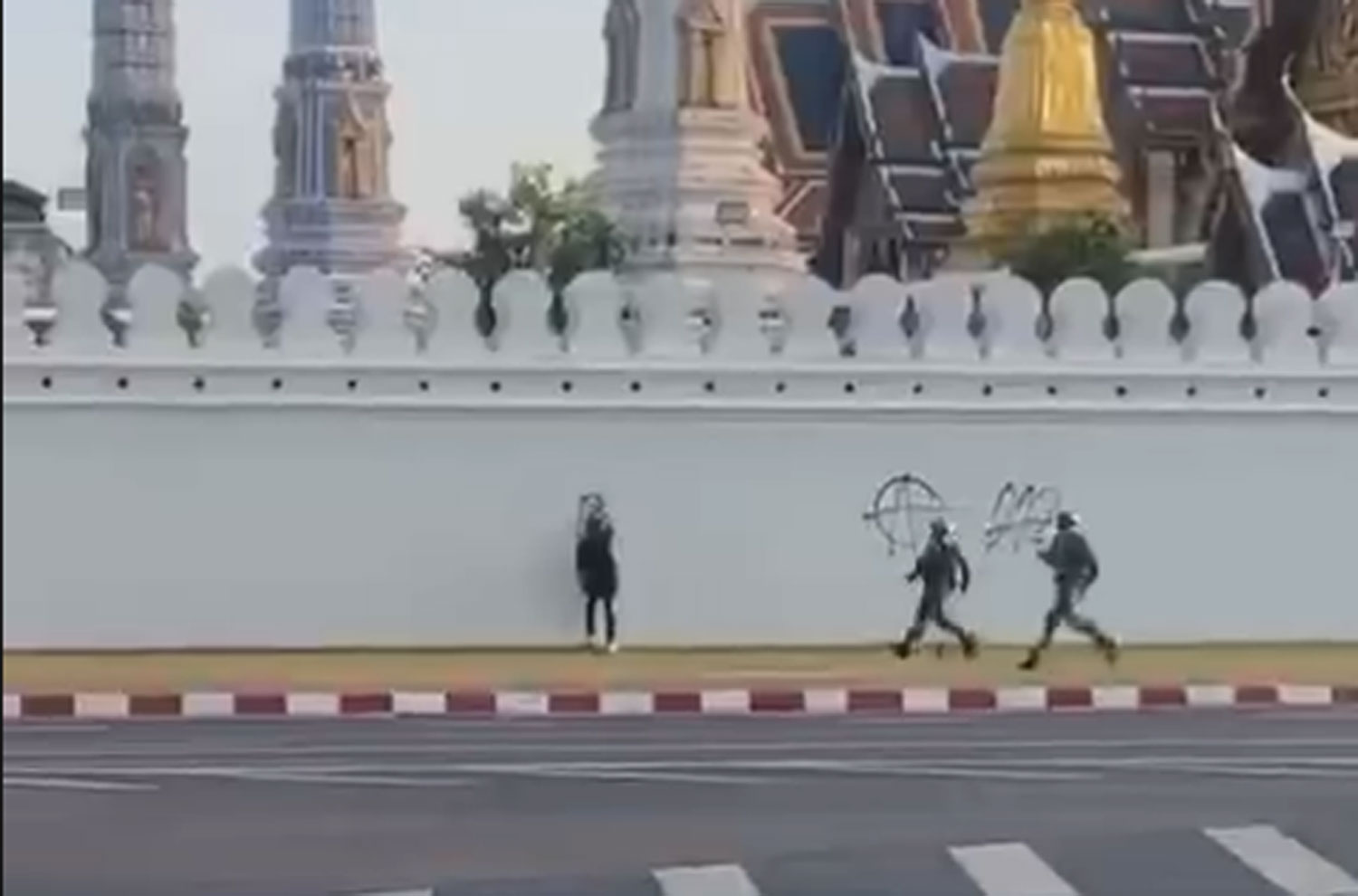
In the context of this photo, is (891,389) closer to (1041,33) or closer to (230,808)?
(230,808)

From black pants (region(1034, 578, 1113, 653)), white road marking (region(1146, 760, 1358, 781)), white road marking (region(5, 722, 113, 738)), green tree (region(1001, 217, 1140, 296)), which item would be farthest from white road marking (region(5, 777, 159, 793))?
green tree (region(1001, 217, 1140, 296))

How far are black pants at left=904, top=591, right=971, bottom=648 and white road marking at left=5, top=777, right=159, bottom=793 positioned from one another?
24.9ft

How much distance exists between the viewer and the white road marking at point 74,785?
40.0 feet

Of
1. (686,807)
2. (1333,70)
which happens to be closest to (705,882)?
(686,807)

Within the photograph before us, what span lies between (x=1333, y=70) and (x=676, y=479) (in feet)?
54.9

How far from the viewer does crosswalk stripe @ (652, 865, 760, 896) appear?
9140 mm

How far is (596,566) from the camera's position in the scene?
61.8ft

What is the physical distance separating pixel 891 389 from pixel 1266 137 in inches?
692

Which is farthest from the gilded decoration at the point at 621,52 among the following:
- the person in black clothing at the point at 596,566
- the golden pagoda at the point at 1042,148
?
the person in black clothing at the point at 596,566

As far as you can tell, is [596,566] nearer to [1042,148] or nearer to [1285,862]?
[1285,862]

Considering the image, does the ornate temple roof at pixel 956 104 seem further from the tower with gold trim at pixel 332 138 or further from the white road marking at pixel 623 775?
the white road marking at pixel 623 775

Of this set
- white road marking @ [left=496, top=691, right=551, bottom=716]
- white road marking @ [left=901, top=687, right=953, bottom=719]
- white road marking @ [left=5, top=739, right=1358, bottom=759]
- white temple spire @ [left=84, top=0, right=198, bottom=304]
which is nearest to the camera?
white road marking @ [left=5, top=739, right=1358, bottom=759]

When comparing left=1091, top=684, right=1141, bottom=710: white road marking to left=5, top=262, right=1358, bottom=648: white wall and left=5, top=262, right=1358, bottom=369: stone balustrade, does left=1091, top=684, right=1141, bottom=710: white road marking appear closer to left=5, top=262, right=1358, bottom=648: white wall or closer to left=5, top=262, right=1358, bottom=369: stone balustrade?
left=5, top=262, right=1358, bottom=648: white wall

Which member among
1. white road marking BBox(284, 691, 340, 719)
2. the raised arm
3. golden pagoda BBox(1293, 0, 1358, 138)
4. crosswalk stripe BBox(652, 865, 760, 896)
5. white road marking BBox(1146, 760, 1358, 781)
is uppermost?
golden pagoda BBox(1293, 0, 1358, 138)
